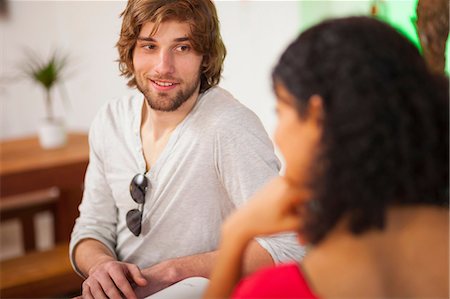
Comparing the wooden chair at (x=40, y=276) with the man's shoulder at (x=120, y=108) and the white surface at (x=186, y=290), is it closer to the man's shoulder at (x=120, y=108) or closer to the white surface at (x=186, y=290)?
the man's shoulder at (x=120, y=108)

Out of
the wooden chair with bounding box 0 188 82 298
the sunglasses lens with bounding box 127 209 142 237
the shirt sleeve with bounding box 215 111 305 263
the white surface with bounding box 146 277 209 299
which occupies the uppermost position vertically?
the shirt sleeve with bounding box 215 111 305 263

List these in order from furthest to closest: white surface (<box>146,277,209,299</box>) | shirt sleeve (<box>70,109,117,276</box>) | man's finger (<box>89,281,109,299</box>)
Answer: shirt sleeve (<box>70,109,117,276</box>) → man's finger (<box>89,281,109,299</box>) → white surface (<box>146,277,209,299</box>)

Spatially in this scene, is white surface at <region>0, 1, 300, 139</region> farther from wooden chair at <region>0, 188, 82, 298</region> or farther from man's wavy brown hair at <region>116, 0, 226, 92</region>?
wooden chair at <region>0, 188, 82, 298</region>

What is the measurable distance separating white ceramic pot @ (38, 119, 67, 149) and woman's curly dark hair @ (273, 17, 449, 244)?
2.25m

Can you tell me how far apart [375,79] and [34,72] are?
2.38m

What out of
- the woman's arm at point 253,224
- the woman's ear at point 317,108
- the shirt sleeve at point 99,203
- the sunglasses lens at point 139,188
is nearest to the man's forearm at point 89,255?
the shirt sleeve at point 99,203

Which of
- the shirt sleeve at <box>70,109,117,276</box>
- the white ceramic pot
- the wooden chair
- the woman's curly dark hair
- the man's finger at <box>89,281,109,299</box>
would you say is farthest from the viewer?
the white ceramic pot

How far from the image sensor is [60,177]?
8.05 ft

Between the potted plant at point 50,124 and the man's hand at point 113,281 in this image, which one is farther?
the potted plant at point 50,124

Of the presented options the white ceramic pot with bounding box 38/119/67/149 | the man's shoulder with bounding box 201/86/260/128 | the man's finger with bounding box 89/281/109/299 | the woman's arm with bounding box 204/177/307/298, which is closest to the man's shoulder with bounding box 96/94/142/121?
the man's shoulder with bounding box 201/86/260/128

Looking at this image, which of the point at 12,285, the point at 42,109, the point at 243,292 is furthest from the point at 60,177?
the point at 243,292

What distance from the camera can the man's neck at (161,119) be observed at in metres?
0.80

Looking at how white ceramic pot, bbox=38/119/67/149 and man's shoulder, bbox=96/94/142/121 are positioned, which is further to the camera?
white ceramic pot, bbox=38/119/67/149

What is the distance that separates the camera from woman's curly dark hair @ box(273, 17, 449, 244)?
43 cm
